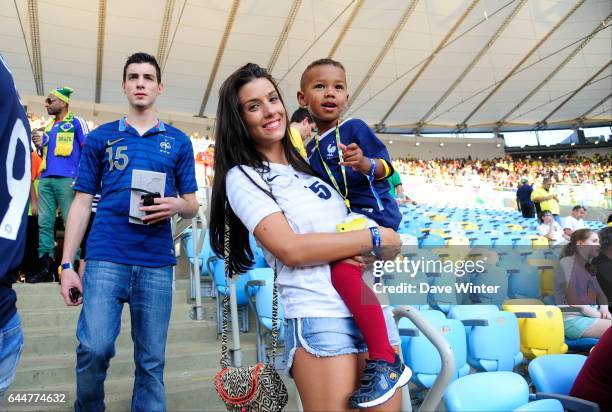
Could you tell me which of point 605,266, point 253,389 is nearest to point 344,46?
point 605,266

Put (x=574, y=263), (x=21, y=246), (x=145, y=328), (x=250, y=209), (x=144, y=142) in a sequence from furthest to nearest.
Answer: (x=574, y=263)
(x=144, y=142)
(x=145, y=328)
(x=250, y=209)
(x=21, y=246)

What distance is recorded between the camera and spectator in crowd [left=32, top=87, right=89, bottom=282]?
11.8 feet

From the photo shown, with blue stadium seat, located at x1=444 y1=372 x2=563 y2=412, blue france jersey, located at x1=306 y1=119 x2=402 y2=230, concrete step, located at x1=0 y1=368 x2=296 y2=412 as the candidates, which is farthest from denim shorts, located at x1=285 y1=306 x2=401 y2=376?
concrete step, located at x1=0 y1=368 x2=296 y2=412

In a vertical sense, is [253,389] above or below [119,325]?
below

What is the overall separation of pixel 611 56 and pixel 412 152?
462 inches

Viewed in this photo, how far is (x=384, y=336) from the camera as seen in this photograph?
1024mm

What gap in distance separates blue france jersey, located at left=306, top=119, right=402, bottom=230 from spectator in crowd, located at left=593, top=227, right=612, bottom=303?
4.46ft

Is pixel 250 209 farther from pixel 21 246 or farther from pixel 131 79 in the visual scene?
pixel 131 79

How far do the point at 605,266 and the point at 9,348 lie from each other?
7.83 feet

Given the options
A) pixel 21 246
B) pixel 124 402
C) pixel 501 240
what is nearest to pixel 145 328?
pixel 124 402

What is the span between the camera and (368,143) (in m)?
1.47

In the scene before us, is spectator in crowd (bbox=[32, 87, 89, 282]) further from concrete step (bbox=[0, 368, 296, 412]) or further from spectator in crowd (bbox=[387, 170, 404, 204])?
spectator in crowd (bbox=[387, 170, 404, 204])

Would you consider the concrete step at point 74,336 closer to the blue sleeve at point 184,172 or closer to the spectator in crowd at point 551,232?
the blue sleeve at point 184,172

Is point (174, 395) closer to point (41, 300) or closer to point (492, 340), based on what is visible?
point (41, 300)
